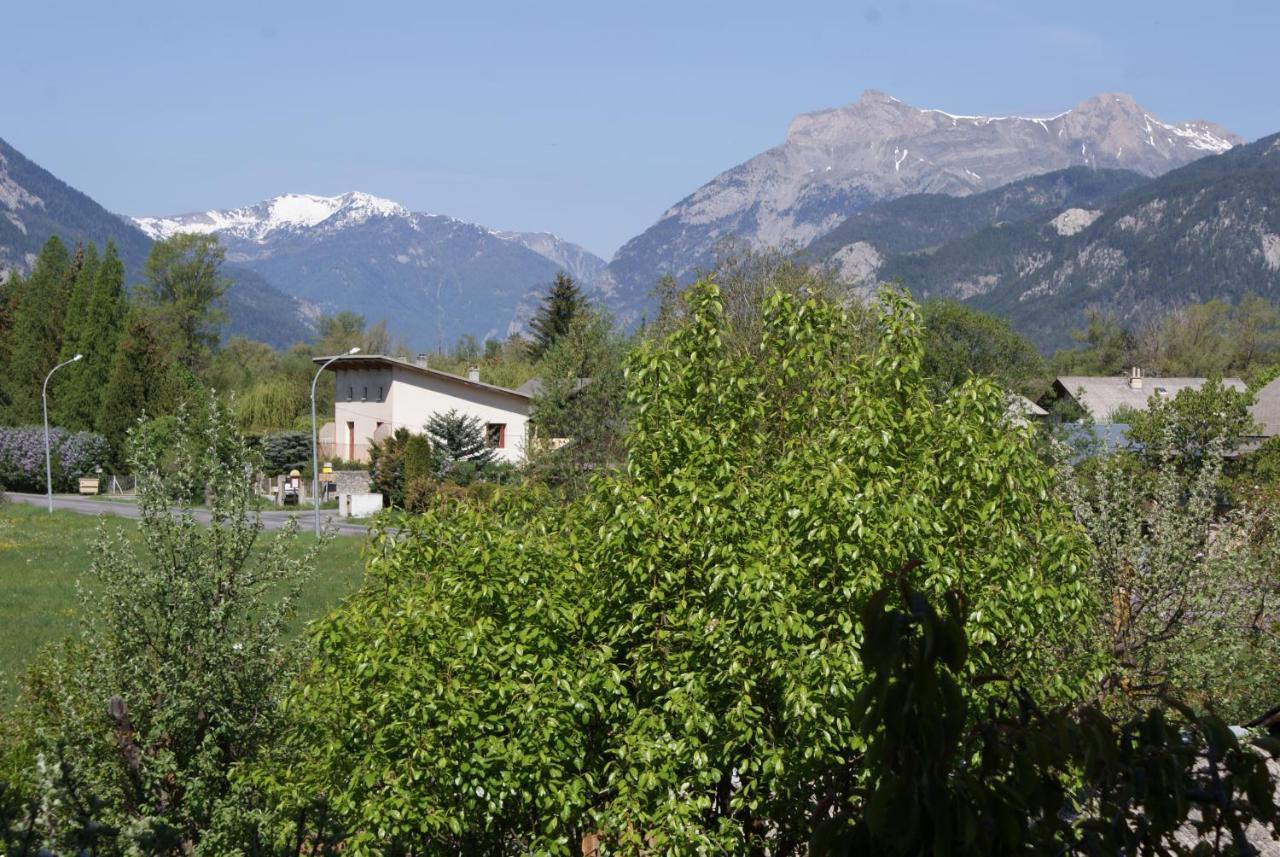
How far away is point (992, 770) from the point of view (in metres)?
3.30

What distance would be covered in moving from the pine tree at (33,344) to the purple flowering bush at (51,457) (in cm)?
730

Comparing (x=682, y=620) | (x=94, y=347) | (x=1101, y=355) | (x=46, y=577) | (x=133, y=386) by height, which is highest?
(x=1101, y=355)

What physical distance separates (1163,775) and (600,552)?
7.34 m

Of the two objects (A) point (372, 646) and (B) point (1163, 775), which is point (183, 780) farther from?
(B) point (1163, 775)

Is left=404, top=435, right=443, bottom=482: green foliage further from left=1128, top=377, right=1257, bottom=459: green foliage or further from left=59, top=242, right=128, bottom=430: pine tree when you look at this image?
left=1128, top=377, right=1257, bottom=459: green foliage

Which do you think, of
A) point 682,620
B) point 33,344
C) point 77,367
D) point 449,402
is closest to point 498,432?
point 449,402

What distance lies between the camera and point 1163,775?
3.36m

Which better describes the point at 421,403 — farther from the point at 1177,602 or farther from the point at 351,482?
the point at 1177,602

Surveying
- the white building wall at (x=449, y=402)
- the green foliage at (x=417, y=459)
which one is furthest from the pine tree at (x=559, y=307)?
the green foliage at (x=417, y=459)

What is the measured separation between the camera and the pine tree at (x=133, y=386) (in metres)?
74.6

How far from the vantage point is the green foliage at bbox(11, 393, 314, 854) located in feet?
33.6

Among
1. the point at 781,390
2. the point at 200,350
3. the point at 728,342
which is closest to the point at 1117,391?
the point at 728,342

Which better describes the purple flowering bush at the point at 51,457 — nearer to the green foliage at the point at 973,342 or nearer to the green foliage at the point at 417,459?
the green foliage at the point at 417,459

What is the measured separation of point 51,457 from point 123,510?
62.0ft
